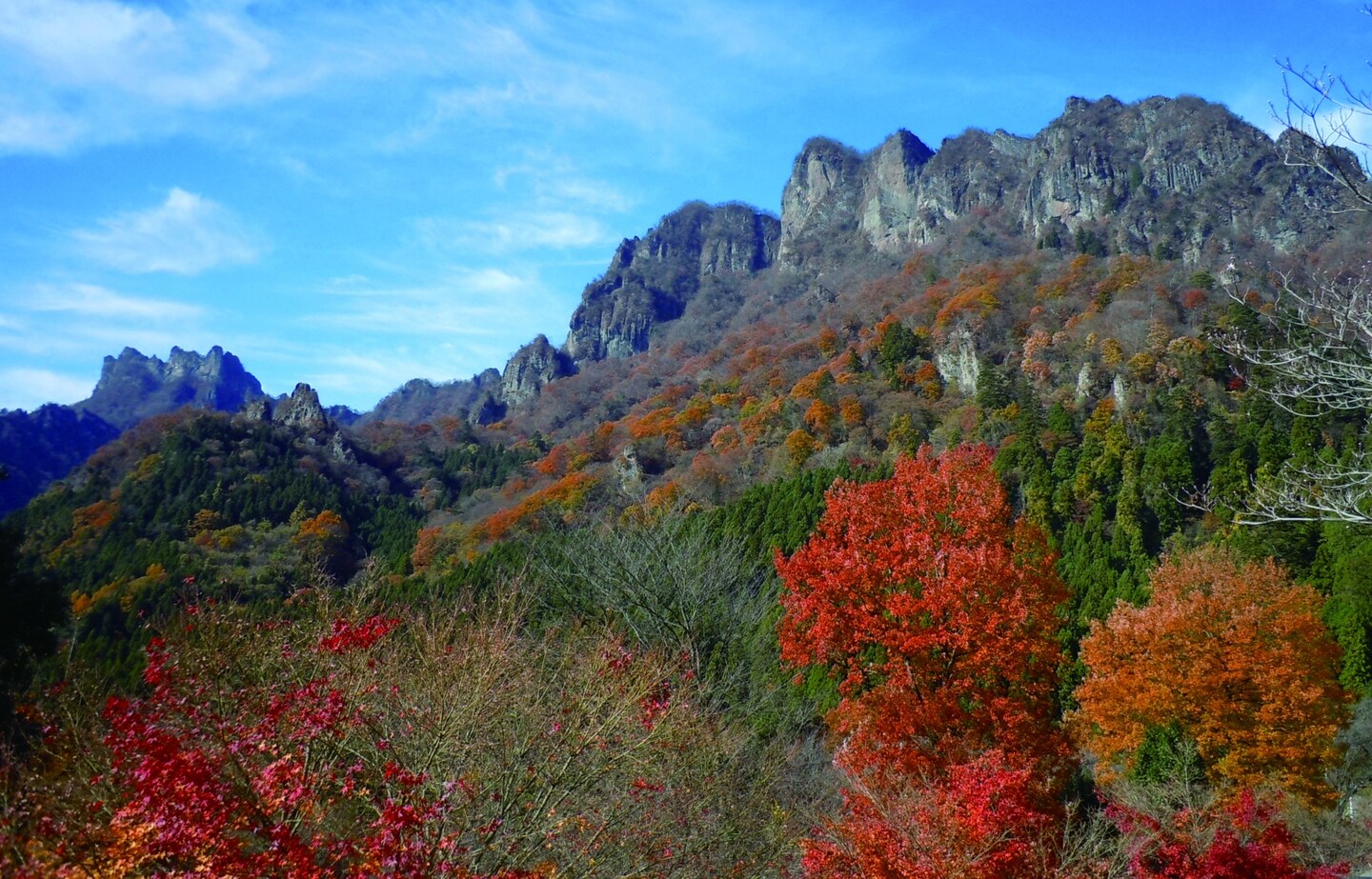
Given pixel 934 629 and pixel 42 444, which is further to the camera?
pixel 42 444

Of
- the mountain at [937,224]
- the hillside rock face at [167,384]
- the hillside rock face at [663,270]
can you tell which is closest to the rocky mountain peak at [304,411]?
the mountain at [937,224]

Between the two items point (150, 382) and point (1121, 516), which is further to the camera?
point (150, 382)

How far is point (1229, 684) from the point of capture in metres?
17.0

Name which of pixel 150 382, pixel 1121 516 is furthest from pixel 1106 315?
pixel 150 382

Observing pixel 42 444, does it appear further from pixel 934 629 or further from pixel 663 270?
pixel 934 629

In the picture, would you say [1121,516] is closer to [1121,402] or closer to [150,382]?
[1121,402]

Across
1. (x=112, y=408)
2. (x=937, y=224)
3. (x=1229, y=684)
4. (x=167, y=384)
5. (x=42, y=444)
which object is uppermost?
(x=937, y=224)

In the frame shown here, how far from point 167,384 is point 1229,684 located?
180 metres

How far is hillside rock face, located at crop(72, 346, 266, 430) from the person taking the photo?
14862 cm

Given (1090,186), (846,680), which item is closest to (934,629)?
(846,680)

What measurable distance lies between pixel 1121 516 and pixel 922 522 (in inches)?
1003

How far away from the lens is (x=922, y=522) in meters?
13.0

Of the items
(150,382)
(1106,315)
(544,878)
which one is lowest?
(544,878)

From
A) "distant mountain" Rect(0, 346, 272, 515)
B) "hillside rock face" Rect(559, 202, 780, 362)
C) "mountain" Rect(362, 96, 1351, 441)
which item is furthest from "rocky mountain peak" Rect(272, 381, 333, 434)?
"hillside rock face" Rect(559, 202, 780, 362)
